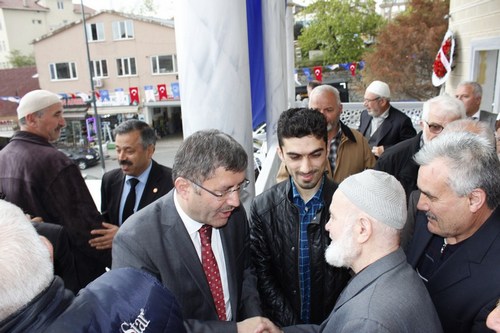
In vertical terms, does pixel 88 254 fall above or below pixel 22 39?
below

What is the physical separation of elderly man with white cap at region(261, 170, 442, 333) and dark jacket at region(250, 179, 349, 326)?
559 millimetres

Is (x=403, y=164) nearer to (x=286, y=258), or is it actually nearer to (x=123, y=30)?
(x=286, y=258)

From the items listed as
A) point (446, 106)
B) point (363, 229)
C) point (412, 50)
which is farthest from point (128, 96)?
point (363, 229)

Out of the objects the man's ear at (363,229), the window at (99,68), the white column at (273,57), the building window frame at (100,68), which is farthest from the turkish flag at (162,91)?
the man's ear at (363,229)

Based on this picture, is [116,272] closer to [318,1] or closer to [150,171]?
[150,171]

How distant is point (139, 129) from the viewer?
2873mm

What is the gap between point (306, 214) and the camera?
2.15 meters

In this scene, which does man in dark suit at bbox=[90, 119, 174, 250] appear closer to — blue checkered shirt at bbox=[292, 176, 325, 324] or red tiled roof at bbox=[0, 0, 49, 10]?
blue checkered shirt at bbox=[292, 176, 325, 324]

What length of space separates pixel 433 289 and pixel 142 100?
29.1 m

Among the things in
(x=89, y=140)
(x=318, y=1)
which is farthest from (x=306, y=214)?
(x=318, y=1)

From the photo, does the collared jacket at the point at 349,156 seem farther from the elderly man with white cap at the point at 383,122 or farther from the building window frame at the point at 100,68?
the building window frame at the point at 100,68

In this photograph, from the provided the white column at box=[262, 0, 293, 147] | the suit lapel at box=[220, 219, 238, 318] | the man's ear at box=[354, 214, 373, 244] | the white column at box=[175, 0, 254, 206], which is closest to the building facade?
the white column at box=[262, 0, 293, 147]

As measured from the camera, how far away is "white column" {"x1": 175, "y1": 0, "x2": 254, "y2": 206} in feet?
7.04

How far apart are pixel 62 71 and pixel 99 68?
2.94m
